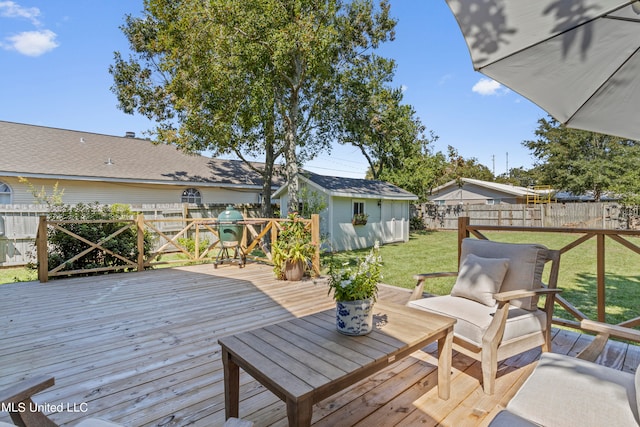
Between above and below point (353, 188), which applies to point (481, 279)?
below

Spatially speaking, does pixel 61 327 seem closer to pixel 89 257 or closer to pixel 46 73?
pixel 89 257

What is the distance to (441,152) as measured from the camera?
18.7 metres

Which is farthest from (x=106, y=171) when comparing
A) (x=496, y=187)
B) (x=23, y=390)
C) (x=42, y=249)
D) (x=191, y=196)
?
(x=496, y=187)

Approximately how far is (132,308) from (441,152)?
18.1 metres

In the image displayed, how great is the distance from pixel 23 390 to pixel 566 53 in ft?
10.9

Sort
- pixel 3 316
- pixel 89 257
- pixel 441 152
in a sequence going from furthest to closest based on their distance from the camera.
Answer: pixel 441 152 < pixel 89 257 < pixel 3 316

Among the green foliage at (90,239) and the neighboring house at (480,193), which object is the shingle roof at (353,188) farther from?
the neighboring house at (480,193)

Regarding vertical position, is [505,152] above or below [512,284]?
above

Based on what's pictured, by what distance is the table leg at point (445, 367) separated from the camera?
2.19 meters

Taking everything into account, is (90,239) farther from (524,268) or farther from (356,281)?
(524,268)

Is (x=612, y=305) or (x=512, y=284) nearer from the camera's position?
(x=512, y=284)

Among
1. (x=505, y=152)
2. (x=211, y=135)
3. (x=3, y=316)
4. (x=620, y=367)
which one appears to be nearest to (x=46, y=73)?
(x=211, y=135)

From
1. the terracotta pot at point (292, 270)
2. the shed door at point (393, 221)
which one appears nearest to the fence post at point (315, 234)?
the terracotta pot at point (292, 270)

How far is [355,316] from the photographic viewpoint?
199cm
